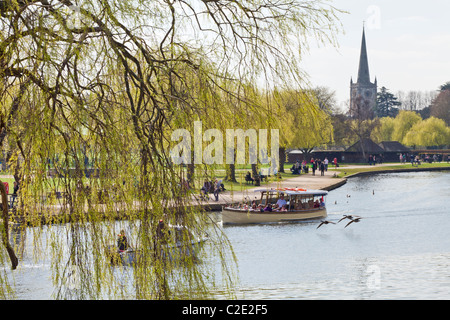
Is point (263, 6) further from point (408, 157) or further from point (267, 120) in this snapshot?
point (408, 157)

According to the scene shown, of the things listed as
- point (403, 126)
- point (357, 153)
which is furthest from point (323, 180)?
point (403, 126)

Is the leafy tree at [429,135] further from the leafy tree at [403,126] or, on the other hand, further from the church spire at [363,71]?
the church spire at [363,71]

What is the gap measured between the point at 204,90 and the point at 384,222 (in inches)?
1168

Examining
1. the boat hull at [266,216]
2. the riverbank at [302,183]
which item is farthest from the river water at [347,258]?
the riverbank at [302,183]

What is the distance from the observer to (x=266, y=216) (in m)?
34.1

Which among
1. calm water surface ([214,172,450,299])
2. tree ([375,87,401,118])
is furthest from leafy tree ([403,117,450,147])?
calm water surface ([214,172,450,299])

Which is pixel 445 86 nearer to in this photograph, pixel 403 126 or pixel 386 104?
pixel 386 104

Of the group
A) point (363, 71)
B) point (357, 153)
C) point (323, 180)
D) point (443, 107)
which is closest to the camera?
point (323, 180)

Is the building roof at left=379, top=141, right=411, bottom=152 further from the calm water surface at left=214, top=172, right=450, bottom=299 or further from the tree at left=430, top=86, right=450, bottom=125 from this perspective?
the calm water surface at left=214, top=172, right=450, bottom=299

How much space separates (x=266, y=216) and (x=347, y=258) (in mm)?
8867

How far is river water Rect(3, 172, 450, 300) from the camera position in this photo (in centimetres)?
1997

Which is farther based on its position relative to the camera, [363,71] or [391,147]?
[363,71]

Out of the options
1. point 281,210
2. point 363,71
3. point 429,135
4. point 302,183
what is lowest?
point 281,210
